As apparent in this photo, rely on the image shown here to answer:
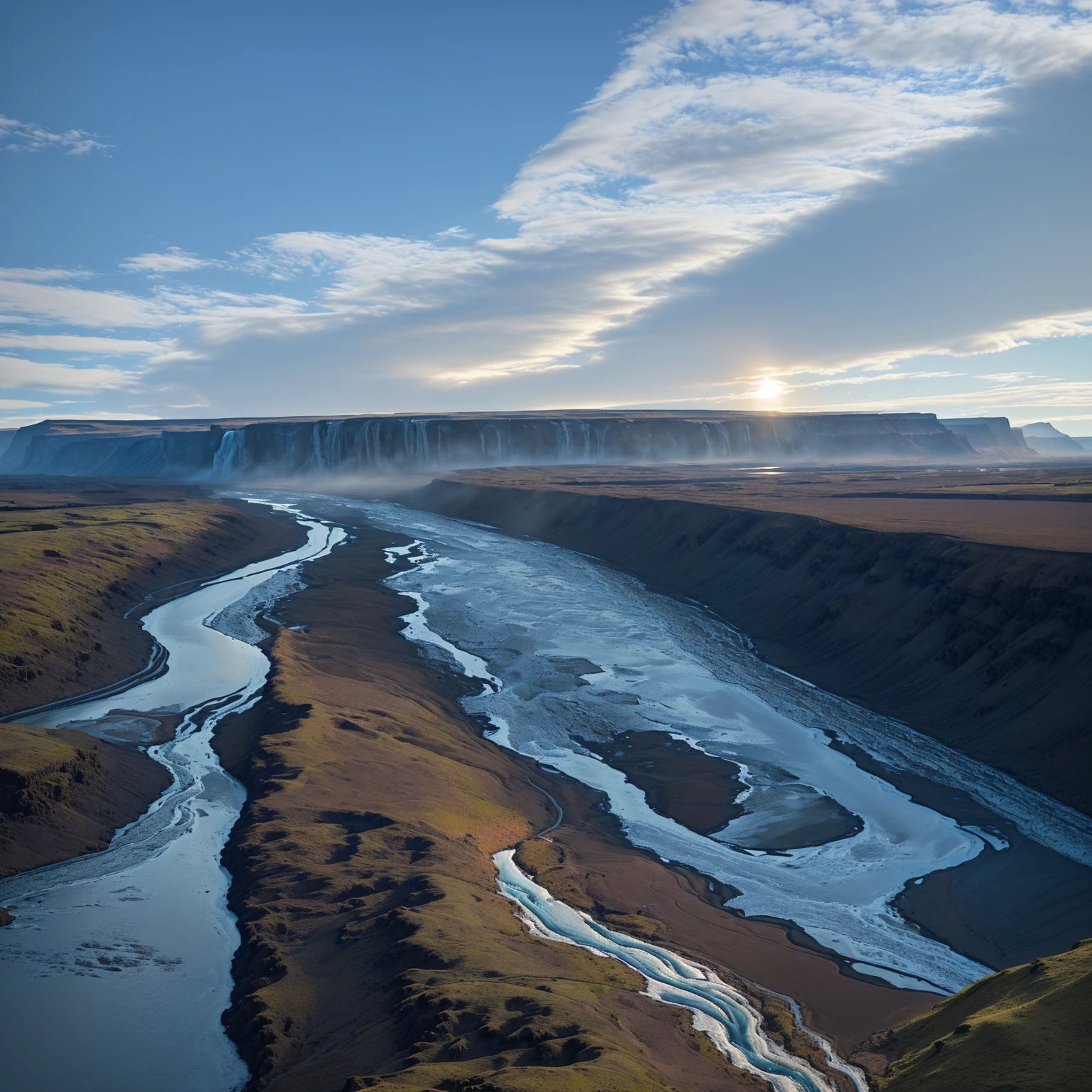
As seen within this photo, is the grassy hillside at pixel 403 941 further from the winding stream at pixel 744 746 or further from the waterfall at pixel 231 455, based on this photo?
the waterfall at pixel 231 455

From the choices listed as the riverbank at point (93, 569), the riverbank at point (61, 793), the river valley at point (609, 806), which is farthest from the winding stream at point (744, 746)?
the riverbank at point (93, 569)

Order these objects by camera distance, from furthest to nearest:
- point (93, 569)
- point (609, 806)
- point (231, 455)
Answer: point (231, 455) → point (93, 569) → point (609, 806)

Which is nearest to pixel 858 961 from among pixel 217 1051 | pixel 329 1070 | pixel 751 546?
pixel 329 1070

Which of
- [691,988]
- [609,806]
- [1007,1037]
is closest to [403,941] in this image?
[691,988]

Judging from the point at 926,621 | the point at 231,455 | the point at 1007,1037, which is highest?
the point at 231,455

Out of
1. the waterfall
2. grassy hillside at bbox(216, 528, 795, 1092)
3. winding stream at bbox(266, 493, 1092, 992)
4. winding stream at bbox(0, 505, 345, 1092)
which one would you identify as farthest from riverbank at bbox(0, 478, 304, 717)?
the waterfall

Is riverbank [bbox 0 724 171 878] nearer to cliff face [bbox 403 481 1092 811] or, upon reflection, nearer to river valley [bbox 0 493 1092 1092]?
A: river valley [bbox 0 493 1092 1092]

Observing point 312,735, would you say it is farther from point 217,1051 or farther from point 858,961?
point 858,961

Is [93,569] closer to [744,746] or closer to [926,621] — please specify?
[744,746]
